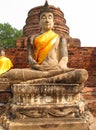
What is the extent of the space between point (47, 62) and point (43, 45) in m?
0.32

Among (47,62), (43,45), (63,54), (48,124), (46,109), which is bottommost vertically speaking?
(48,124)

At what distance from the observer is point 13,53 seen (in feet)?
34.3

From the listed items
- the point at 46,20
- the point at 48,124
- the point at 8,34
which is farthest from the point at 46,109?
the point at 8,34

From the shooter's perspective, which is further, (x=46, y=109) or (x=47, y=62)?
(x=47, y=62)

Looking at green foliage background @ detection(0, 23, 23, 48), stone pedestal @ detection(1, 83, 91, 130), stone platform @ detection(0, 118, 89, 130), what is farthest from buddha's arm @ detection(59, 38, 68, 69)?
green foliage background @ detection(0, 23, 23, 48)

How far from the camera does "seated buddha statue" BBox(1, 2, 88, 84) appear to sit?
14.9 feet

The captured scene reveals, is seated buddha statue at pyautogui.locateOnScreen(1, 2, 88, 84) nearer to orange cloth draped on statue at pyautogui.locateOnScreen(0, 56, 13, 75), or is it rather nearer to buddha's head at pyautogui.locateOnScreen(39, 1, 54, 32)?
buddha's head at pyautogui.locateOnScreen(39, 1, 54, 32)

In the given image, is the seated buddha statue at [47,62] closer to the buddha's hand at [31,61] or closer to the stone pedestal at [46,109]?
the buddha's hand at [31,61]

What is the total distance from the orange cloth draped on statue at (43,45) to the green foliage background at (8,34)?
59.3ft

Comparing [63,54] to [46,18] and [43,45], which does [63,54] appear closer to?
[43,45]

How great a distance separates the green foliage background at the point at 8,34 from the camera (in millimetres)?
23281

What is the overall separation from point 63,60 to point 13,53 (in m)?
5.50

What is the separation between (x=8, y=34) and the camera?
23938 millimetres

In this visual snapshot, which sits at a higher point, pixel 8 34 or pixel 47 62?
pixel 8 34
